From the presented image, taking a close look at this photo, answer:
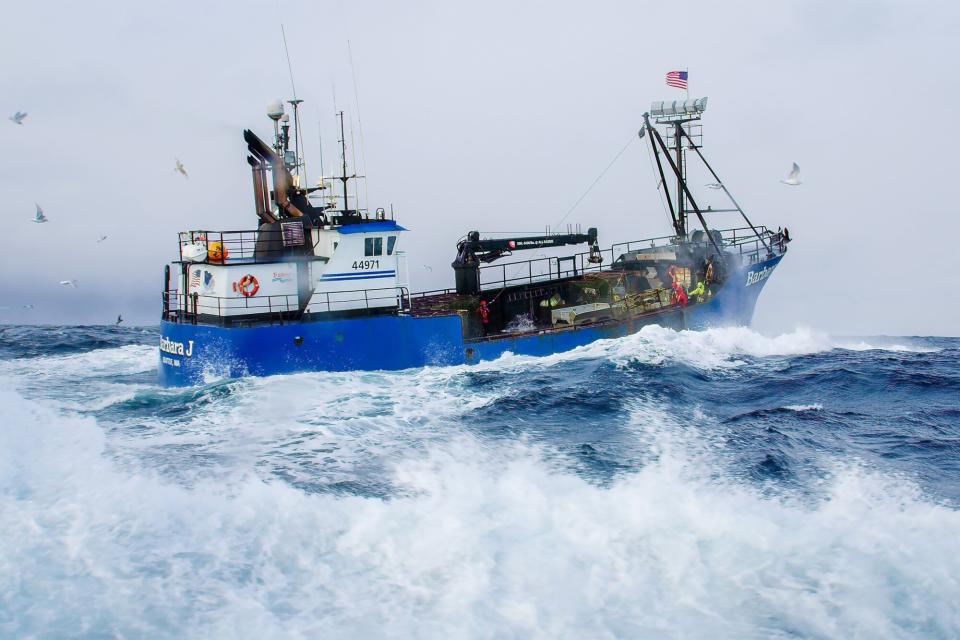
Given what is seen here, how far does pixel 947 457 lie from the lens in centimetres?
1191

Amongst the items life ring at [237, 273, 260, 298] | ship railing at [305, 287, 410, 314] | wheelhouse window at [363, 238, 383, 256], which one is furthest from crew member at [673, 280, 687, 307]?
life ring at [237, 273, 260, 298]

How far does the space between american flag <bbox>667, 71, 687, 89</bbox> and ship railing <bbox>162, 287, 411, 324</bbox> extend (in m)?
12.8

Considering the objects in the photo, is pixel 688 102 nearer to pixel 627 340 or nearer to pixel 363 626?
pixel 627 340

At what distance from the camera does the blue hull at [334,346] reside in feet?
69.3

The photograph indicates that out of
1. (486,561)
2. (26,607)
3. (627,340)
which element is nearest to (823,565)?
(486,561)

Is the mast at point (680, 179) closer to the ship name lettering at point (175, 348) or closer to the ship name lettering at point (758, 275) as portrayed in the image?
Result: the ship name lettering at point (758, 275)

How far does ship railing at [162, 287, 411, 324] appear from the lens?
879 inches

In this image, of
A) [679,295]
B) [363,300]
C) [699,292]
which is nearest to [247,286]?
[363,300]

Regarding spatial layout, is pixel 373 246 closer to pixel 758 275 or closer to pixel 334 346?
pixel 334 346

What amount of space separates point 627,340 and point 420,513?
16.3 metres

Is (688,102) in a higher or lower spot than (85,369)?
higher

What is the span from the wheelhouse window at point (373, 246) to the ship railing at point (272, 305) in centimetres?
106

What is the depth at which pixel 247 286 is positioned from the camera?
22328mm

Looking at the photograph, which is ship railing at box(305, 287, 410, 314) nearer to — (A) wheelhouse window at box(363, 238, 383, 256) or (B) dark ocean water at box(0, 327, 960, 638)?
(A) wheelhouse window at box(363, 238, 383, 256)
